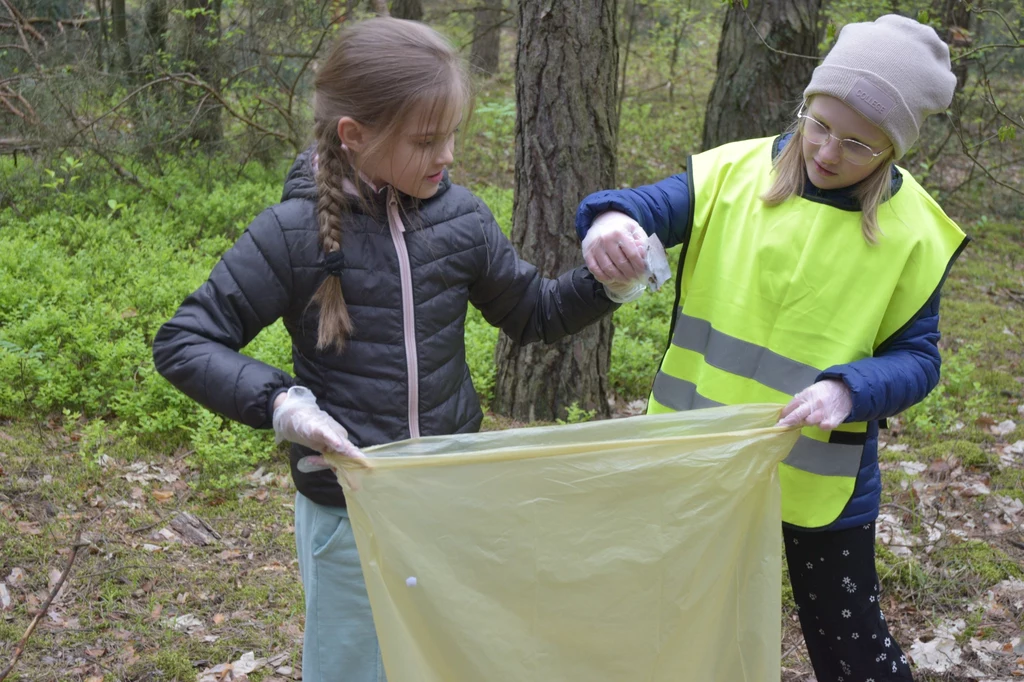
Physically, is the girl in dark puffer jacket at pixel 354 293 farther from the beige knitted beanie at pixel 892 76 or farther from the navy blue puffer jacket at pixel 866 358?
the beige knitted beanie at pixel 892 76

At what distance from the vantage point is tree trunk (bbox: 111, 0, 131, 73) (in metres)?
7.98

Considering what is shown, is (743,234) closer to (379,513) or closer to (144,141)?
(379,513)

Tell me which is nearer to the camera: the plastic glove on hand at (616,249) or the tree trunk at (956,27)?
the plastic glove on hand at (616,249)

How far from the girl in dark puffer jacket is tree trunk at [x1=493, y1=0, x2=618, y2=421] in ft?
7.22

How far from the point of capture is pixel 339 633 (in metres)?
1.90

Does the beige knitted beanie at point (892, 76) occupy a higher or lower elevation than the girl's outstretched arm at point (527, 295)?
higher

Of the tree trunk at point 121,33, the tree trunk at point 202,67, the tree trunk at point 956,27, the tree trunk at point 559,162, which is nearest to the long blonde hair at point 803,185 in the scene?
the tree trunk at point 559,162

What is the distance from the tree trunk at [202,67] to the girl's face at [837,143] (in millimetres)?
6714

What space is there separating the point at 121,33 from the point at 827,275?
333 inches

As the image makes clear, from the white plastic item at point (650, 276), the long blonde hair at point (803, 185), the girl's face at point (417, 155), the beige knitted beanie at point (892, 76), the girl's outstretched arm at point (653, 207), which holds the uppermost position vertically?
the beige knitted beanie at point (892, 76)

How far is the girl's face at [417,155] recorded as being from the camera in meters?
1.75

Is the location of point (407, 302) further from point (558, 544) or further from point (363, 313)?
point (558, 544)

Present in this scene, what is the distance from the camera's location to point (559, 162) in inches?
161

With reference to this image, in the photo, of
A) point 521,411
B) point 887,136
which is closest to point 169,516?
point 521,411
